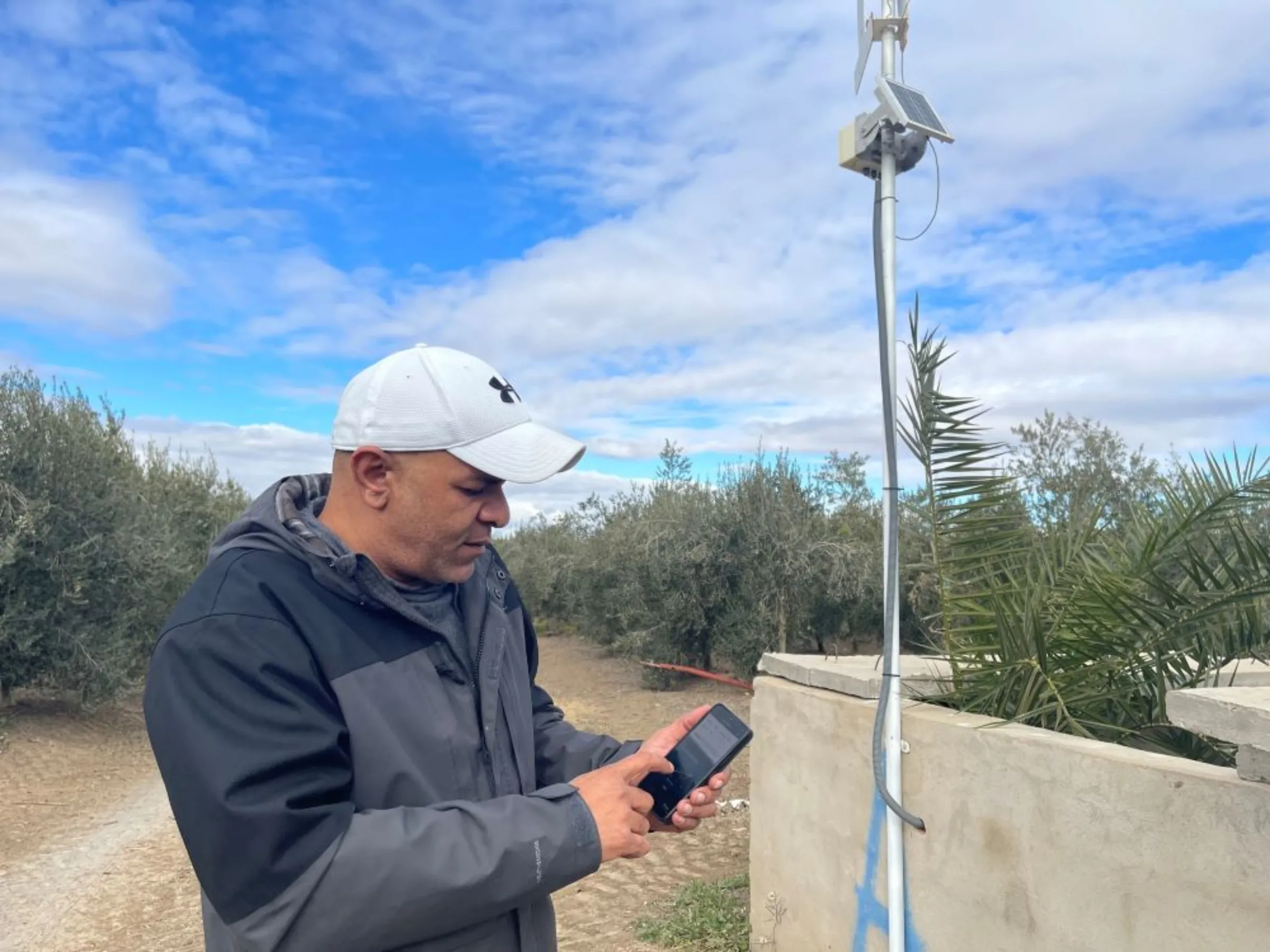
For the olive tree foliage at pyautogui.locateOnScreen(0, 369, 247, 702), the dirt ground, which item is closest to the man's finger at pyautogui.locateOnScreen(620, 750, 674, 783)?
the dirt ground

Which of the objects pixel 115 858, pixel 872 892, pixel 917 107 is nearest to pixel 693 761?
pixel 872 892

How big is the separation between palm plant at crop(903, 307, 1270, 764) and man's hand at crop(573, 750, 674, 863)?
1819mm

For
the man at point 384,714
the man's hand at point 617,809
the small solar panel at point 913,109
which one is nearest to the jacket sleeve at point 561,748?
the man at point 384,714

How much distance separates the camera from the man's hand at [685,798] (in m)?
1.86

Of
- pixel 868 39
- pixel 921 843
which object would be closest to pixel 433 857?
pixel 921 843

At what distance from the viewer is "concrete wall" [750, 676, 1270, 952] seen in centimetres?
215

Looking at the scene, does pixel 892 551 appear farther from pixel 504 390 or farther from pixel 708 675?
pixel 504 390

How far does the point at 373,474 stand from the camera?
165cm

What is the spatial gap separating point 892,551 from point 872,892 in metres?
1.34

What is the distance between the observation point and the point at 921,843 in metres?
3.08

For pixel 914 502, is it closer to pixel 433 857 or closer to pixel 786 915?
pixel 786 915

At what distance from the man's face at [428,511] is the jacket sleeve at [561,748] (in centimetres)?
40

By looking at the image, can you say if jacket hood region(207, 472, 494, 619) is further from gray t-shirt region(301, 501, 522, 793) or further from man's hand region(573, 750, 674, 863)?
man's hand region(573, 750, 674, 863)

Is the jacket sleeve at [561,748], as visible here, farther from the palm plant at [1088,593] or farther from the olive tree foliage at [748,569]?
the olive tree foliage at [748,569]
